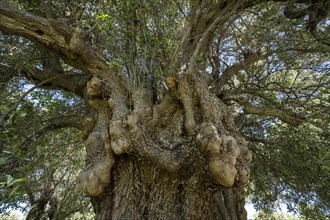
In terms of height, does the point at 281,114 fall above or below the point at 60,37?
below

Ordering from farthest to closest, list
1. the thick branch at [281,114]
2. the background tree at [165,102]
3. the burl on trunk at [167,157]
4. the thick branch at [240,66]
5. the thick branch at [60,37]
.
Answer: the thick branch at [240,66], the thick branch at [281,114], the thick branch at [60,37], the background tree at [165,102], the burl on trunk at [167,157]

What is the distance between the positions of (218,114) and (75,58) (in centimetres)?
218

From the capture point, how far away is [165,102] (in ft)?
10.9

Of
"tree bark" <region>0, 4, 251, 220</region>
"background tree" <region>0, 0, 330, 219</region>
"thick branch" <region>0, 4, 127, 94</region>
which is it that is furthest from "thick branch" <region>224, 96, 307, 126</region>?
"thick branch" <region>0, 4, 127, 94</region>

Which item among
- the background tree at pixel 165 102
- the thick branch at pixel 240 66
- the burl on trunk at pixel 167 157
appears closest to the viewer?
the burl on trunk at pixel 167 157

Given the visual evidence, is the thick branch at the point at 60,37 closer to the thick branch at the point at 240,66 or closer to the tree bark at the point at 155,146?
the tree bark at the point at 155,146

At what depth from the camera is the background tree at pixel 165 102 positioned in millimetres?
2906

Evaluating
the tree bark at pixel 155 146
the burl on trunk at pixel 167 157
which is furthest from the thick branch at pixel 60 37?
the burl on trunk at pixel 167 157

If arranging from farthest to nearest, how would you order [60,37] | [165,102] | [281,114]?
[281,114] < [60,37] < [165,102]

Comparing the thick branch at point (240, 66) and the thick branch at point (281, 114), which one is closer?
the thick branch at point (281, 114)

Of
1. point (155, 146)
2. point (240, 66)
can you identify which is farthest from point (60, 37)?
point (240, 66)

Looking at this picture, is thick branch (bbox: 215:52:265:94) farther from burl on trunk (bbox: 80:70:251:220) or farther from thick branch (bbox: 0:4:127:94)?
thick branch (bbox: 0:4:127:94)

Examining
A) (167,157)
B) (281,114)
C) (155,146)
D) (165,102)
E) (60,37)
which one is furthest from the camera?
(281,114)

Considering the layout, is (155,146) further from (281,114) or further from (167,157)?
(281,114)
